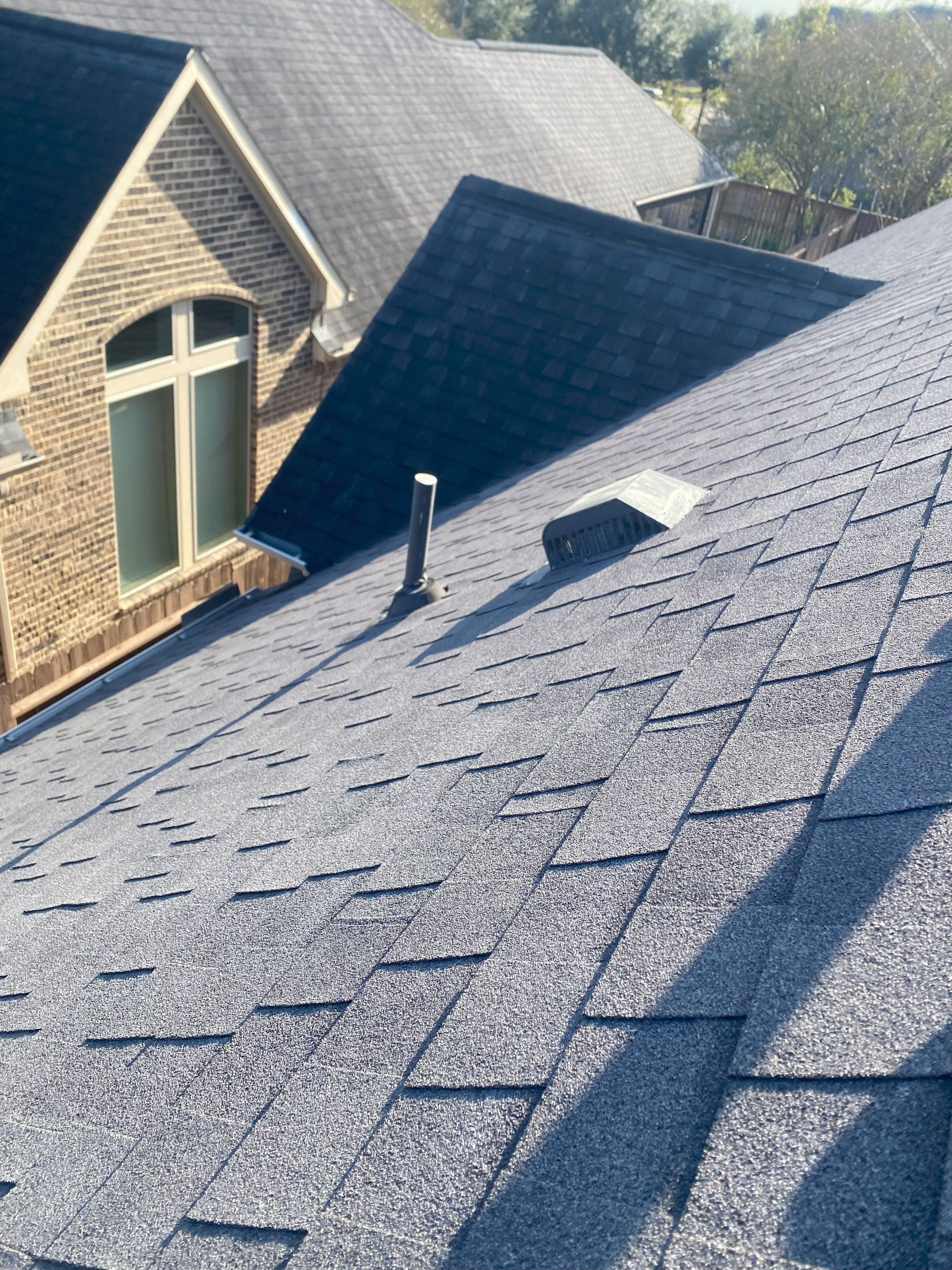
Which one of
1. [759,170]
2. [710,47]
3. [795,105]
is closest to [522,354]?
[795,105]

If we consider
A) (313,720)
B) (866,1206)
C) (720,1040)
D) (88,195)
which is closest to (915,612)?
(720,1040)

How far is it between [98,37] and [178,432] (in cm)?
391

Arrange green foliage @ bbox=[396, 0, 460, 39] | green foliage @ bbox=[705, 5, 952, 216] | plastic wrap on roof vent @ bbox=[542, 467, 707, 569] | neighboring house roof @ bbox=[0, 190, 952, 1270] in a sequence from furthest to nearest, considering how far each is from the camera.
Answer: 1. green foliage @ bbox=[396, 0, 460, 39]
2. green foliage @ bbox=[705, 5, 952, 216]
3. plastic wrap on roof vent @ bbox=[542, 467, 707, 569]
4. neighboring house roof @ bbox=[0, 190, 952, 1270]

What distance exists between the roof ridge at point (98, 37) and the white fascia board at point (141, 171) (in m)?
0.30

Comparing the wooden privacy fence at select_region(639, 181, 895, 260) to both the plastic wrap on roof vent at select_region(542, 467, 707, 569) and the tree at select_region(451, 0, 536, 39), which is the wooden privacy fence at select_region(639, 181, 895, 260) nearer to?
the tree at select_region(451, 0, 536, 39)

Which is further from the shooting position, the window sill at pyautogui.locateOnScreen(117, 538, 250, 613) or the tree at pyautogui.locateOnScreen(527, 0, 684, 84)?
the tree at pyautogui.locateOnScreen(527, 0, 684, 84)

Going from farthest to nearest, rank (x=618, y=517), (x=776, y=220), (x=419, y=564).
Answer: (x=776, y=220), (x=419, y=564), (x=618, y=517)

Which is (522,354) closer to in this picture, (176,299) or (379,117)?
(176,299)

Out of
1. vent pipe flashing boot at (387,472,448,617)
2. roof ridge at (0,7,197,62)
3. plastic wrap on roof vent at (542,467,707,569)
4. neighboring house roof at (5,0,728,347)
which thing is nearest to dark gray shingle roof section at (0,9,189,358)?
roof ridge at (0,7,197,62)

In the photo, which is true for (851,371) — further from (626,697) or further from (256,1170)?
(256,1170)

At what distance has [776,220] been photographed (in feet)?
101

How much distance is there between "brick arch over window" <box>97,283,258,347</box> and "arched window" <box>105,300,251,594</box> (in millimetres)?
142

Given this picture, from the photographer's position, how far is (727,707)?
2957mm

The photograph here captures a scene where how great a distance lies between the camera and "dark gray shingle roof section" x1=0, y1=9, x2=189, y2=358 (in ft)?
28.9
